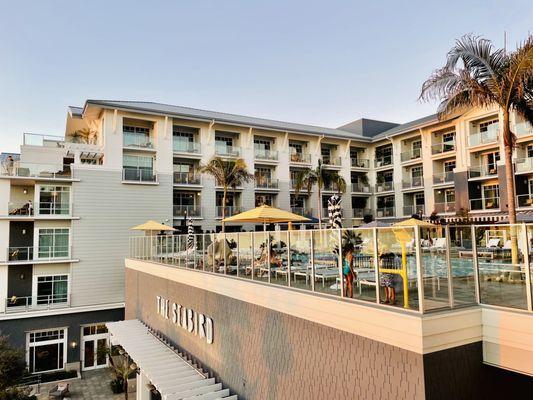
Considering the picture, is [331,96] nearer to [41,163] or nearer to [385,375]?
[41,163]

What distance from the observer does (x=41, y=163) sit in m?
24.6

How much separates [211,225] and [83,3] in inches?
644

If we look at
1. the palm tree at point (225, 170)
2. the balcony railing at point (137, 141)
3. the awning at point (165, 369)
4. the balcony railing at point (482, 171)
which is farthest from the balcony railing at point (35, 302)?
the balcony railing at point (482, 171)

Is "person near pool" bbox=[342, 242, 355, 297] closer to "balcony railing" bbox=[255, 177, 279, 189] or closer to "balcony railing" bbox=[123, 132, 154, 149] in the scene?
"balcony railing" bbox=[123, 132, 154, 149]

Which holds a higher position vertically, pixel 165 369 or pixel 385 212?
pixel 385 212

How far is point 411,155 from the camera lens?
3344 centimetres

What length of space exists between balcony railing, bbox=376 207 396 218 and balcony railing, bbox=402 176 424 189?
101 inches

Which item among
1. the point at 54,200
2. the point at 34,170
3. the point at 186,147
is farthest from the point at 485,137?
the point at 34,170

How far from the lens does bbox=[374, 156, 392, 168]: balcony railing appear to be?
3584 centimetres

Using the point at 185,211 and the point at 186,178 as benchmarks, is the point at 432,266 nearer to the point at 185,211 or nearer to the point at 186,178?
the point at 185,211

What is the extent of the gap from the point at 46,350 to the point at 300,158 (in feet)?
78.5

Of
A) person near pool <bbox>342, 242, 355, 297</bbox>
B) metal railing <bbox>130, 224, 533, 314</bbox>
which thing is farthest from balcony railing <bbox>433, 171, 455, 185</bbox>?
person near pool <bbox>342, 242, 355, 297</bbox>

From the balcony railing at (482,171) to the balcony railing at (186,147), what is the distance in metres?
20.8

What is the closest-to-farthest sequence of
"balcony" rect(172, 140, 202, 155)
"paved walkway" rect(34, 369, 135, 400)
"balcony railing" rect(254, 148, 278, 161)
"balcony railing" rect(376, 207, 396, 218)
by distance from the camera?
"paved walkway" rect(34, 369, 135, 400), "balcony" rect(172, 140, 202, 155), "balcony railing" rect(254, 148, 278, 161), "balcony railing" rect(376, 207, 396, 218)
